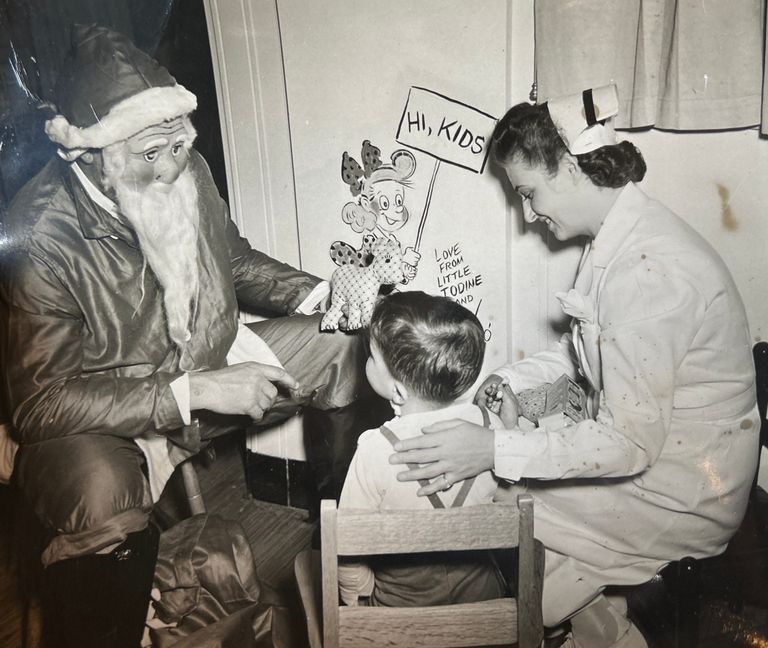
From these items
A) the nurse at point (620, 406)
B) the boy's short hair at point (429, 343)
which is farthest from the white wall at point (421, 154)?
the boy's short hair at point (429, 343)

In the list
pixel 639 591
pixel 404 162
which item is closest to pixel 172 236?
pixel 404 162

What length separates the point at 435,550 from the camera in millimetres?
1003

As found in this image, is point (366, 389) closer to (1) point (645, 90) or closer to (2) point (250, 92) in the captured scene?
(2) point (250, 92)

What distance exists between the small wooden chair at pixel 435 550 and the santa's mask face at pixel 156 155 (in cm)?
78

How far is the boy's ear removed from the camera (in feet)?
4.01

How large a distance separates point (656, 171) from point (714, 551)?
86 centimetres

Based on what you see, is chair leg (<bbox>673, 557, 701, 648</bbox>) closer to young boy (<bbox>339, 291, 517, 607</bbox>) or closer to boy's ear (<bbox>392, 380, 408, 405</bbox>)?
young boy (<bbox>339, 291, 517, 607</bbox>)

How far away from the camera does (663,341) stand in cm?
115

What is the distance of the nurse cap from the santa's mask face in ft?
2.58

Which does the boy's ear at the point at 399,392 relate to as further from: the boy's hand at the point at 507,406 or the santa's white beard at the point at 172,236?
the santa's white beard at the point at 172,236

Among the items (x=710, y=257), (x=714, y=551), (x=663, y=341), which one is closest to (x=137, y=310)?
(x=663, y=341)

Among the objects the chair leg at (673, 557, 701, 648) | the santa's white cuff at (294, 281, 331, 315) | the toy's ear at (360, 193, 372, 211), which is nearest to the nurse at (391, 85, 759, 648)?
the chair leg at (673, 557, 701, 648)

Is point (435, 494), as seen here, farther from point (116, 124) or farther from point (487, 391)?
point (116, 124)

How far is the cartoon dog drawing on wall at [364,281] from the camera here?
156 centimetres
